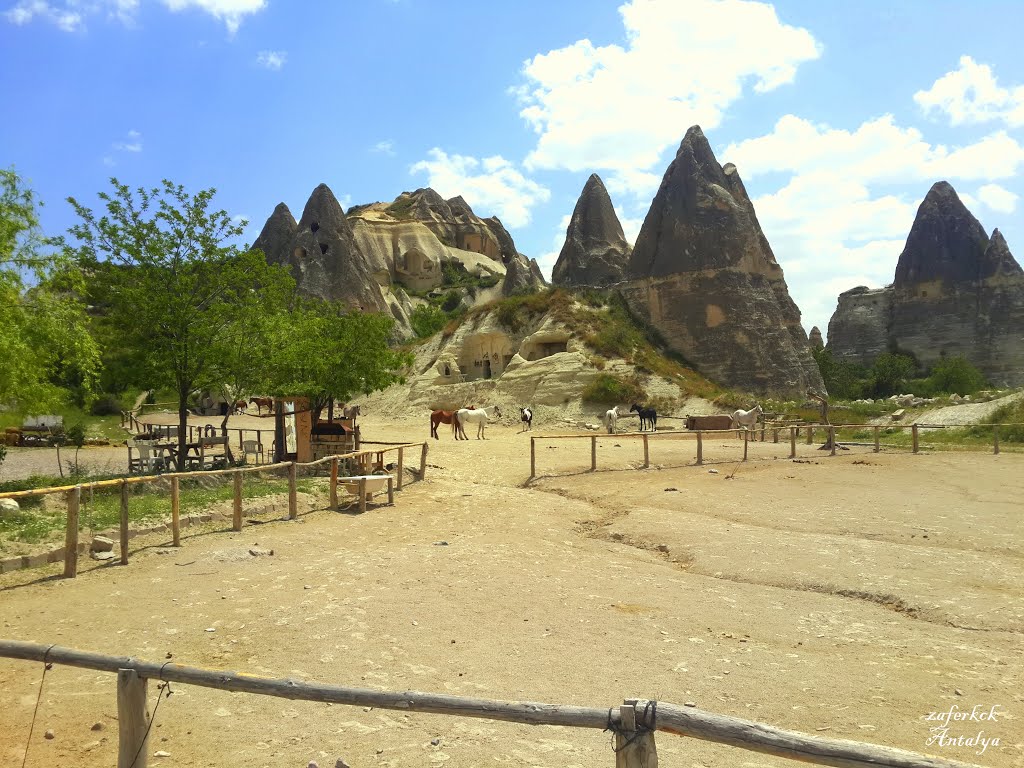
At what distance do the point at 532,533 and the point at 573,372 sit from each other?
28942mm

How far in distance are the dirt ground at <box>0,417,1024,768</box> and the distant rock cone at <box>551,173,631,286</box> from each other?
6048cm

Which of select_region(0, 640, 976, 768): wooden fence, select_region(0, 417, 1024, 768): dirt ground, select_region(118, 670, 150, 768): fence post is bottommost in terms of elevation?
select_region(0, 417, 1024, 768): dirt ground

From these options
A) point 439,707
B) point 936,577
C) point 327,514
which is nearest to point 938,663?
point 936,577

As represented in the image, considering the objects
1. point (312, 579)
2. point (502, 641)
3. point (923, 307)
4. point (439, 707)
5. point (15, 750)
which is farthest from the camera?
point (923, 307)

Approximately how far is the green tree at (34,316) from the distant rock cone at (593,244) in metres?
60.6

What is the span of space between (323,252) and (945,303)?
64.3m

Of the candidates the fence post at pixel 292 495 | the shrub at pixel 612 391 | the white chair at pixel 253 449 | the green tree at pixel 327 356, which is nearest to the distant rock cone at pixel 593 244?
the shrub at pixel 612 391

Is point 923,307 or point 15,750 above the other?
point 923,307

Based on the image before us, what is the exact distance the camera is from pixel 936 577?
31.3 feet

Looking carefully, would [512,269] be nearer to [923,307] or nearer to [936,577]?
[923,307]

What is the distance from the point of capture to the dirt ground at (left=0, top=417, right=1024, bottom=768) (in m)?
5.03

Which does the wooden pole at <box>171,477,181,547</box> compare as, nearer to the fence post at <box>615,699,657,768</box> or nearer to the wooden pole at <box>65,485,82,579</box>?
the wooden pole at <box>65,485,82,579</box>

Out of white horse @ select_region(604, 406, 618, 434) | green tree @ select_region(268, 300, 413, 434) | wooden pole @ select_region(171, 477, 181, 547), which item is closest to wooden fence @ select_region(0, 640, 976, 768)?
wooden pole @ select_region(171, 477, 181, 547)

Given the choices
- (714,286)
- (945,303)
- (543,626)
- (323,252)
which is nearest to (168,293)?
(543,626)
